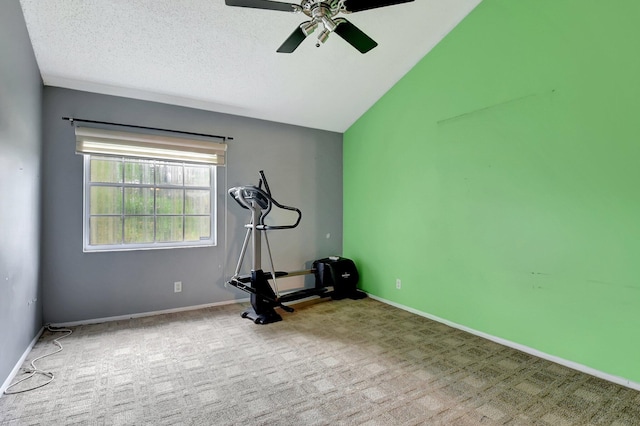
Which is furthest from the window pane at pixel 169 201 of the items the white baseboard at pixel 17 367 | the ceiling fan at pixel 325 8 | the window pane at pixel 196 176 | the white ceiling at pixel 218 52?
the ceiling fan at pixel 325 8

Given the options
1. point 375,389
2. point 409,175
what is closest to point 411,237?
point 409,175

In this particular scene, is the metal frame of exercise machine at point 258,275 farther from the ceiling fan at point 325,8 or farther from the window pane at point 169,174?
the ceiling fan at point 325,8

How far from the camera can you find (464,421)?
172 cm

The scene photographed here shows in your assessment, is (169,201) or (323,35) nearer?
(323,35)

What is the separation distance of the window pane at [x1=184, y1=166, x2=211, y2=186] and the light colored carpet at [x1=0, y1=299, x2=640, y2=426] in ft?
5.64

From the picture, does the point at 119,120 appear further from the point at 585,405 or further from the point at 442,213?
the point at 585,405

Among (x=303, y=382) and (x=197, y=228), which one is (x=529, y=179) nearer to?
(x=303, y=382)

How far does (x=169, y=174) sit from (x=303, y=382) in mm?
2864

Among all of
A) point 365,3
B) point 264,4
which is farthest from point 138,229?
point 365,3

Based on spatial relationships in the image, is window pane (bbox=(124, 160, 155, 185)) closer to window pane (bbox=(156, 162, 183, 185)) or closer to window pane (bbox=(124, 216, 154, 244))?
window pane (bbox=(156, 162, 183, 185))

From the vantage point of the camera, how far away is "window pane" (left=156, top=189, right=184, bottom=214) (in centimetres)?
363

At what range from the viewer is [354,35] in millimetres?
2225

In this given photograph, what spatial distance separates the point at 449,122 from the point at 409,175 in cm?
76

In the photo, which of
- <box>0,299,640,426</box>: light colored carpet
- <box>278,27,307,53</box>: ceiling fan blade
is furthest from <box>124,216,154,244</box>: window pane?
<box>278,27,307,53</box>: ceiling fan blade
